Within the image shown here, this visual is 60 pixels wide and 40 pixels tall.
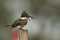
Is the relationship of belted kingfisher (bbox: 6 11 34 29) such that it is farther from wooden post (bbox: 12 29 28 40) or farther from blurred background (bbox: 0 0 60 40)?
blurred background (bbox: 0 0 60 40)

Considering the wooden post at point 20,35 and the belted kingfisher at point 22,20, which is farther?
the belted kingfisher at point 22,20

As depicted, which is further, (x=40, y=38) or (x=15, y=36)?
(x=40, y=38)

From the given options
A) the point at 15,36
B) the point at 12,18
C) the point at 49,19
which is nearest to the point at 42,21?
the point at 49,19

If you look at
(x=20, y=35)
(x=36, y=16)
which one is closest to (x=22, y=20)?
(x=20, y=35)

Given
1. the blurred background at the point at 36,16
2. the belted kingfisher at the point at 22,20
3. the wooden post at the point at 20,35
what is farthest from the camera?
the blurred background at the point at 36,16

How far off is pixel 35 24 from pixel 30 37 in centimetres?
19

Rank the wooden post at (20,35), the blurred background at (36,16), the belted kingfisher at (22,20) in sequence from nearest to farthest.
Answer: the wooden post at (20,35)
the belted kingfisher at (22,20)
the blurred background at (36,16)

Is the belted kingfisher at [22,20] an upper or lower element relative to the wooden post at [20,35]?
upper

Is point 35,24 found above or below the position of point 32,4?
below

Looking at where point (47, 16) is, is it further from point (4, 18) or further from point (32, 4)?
point (4, 18)

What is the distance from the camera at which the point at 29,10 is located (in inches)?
Answer: 168

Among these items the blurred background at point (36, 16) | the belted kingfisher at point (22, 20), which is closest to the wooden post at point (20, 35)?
the belted kingfisher at point (22, 20)

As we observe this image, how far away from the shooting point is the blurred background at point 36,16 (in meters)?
4.22

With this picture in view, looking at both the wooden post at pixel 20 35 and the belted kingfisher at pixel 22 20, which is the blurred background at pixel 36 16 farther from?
the wooden post at pixel 20 35
